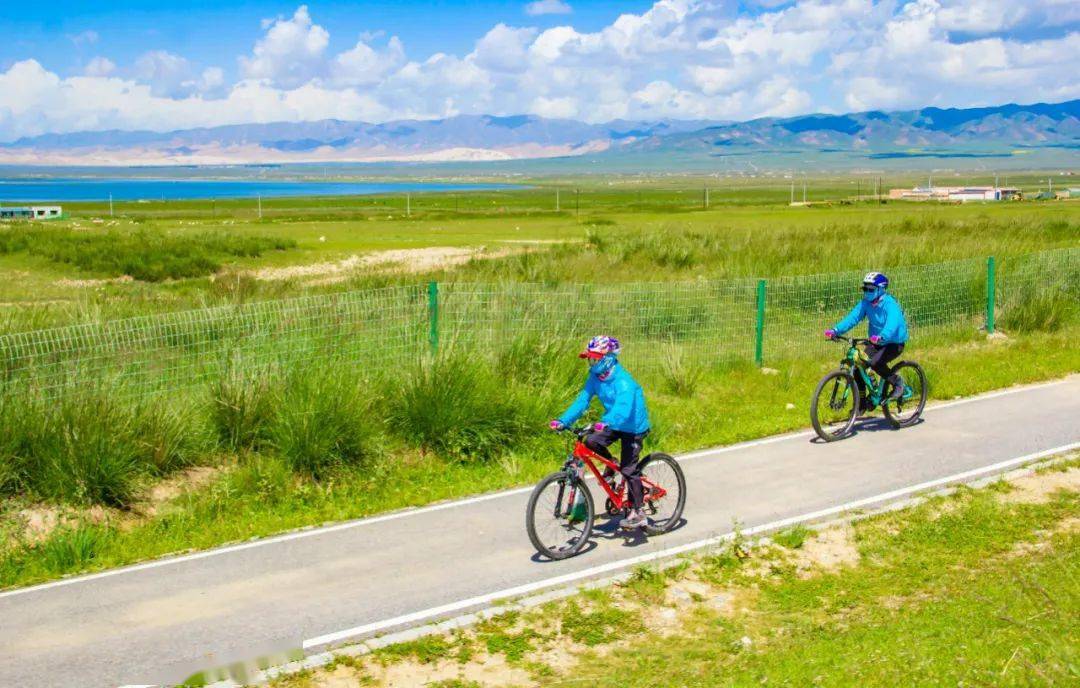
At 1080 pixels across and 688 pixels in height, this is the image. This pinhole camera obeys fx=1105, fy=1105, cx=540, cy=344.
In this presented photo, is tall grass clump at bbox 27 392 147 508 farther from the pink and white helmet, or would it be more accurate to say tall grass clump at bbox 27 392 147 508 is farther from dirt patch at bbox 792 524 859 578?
dirt patch at bbox 792 524 859 578

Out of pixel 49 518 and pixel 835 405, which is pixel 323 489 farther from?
pixel 835 405

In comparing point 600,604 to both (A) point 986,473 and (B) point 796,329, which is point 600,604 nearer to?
(A) point 986,473

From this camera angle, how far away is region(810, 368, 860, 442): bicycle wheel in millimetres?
12250

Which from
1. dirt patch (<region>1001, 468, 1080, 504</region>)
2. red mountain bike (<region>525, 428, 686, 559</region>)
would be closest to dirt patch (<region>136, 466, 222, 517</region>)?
red mountain bike (<region>525, 428, 686, 559</region>)

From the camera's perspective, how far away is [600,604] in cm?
756

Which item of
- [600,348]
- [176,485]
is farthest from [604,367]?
[176,485]

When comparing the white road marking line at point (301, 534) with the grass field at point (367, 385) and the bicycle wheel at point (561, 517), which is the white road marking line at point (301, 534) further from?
the bicycle wheel at point (561, 517)

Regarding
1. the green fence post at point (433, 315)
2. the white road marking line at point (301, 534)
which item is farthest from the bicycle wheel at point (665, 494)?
the green fence post at point (433, 315)

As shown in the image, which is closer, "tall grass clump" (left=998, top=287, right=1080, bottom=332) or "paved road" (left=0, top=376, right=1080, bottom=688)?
"paved road" (left=0, top=376, right=1080, bottom=688)

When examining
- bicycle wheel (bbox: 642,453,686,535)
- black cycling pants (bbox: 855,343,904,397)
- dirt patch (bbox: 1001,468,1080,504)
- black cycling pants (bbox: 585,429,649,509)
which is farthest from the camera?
black cycling pants (bbox: 855,343,904,397)

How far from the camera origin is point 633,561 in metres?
8.51

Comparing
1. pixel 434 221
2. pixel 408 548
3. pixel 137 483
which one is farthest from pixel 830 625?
pixel 434 221

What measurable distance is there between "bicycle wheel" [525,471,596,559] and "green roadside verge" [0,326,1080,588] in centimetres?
195

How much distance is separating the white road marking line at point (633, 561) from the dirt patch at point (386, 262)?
18788 mm
